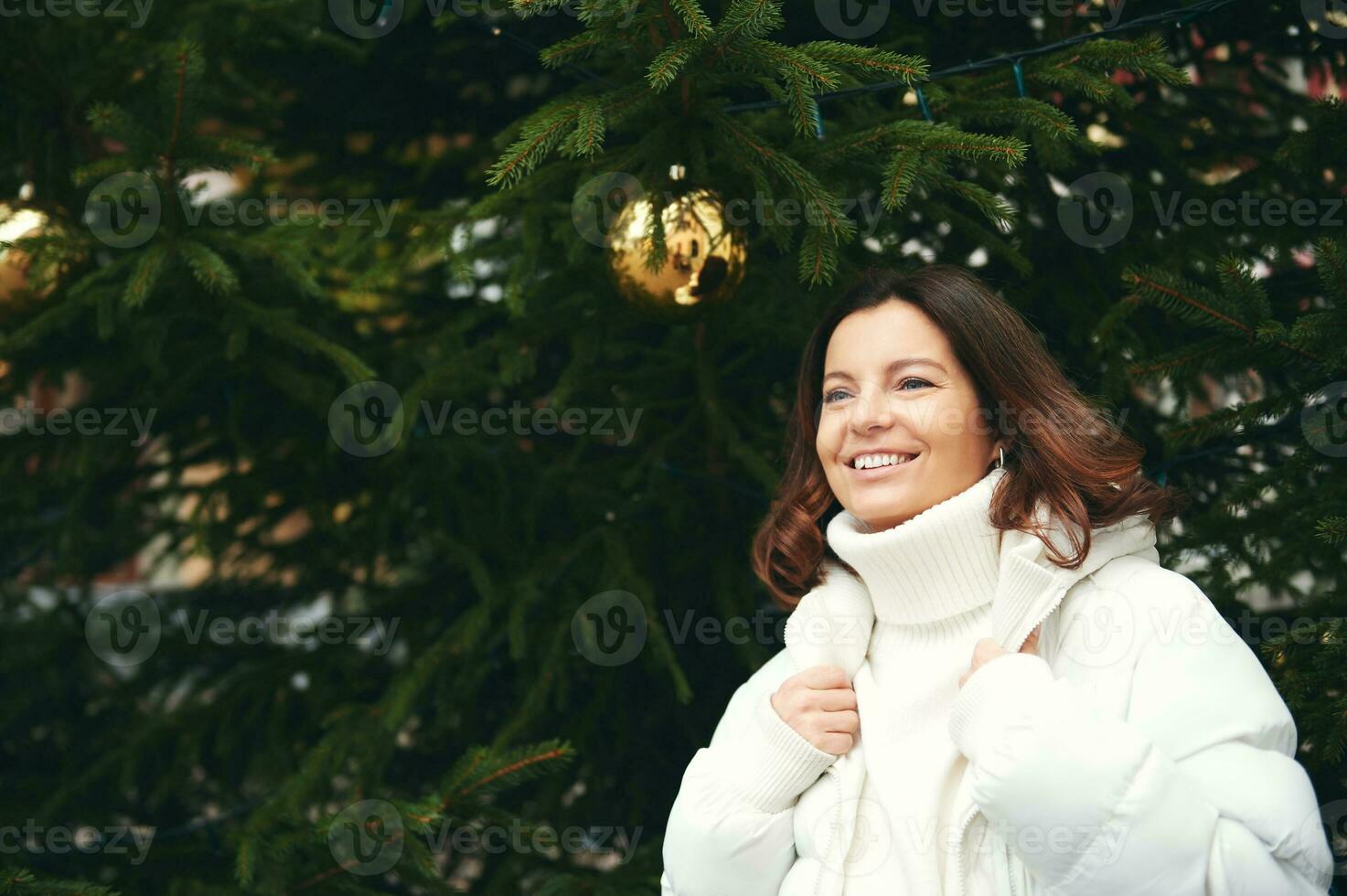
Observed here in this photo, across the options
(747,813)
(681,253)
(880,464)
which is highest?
(681,253)

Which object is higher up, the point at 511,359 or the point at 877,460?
the point at 511,359

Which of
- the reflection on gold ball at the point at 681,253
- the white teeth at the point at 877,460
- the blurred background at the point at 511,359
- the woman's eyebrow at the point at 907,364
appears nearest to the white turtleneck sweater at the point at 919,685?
the white teeth at the point at 877,460

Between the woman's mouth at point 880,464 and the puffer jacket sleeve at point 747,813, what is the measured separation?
1.49 ft

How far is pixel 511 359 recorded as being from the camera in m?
3.06

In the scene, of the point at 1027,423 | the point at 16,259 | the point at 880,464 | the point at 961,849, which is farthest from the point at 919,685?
the point at 16,259

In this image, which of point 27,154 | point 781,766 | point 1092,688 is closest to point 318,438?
point 27,154

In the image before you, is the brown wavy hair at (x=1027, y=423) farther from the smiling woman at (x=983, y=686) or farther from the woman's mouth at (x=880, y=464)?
the woman's mouth at (x=880, y=464)

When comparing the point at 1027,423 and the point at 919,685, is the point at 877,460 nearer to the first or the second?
the point at 1027,423

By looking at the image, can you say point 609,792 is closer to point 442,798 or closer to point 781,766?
point 442,798

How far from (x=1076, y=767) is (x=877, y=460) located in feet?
2.11

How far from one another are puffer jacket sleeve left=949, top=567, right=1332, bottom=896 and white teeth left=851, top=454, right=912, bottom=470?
42cm

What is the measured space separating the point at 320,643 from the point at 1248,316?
273 centimetres

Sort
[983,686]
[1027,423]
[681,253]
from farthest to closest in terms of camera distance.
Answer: [681,253] < [1027,423] < [983,686]

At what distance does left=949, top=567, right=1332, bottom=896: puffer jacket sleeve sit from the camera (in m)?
1.61
